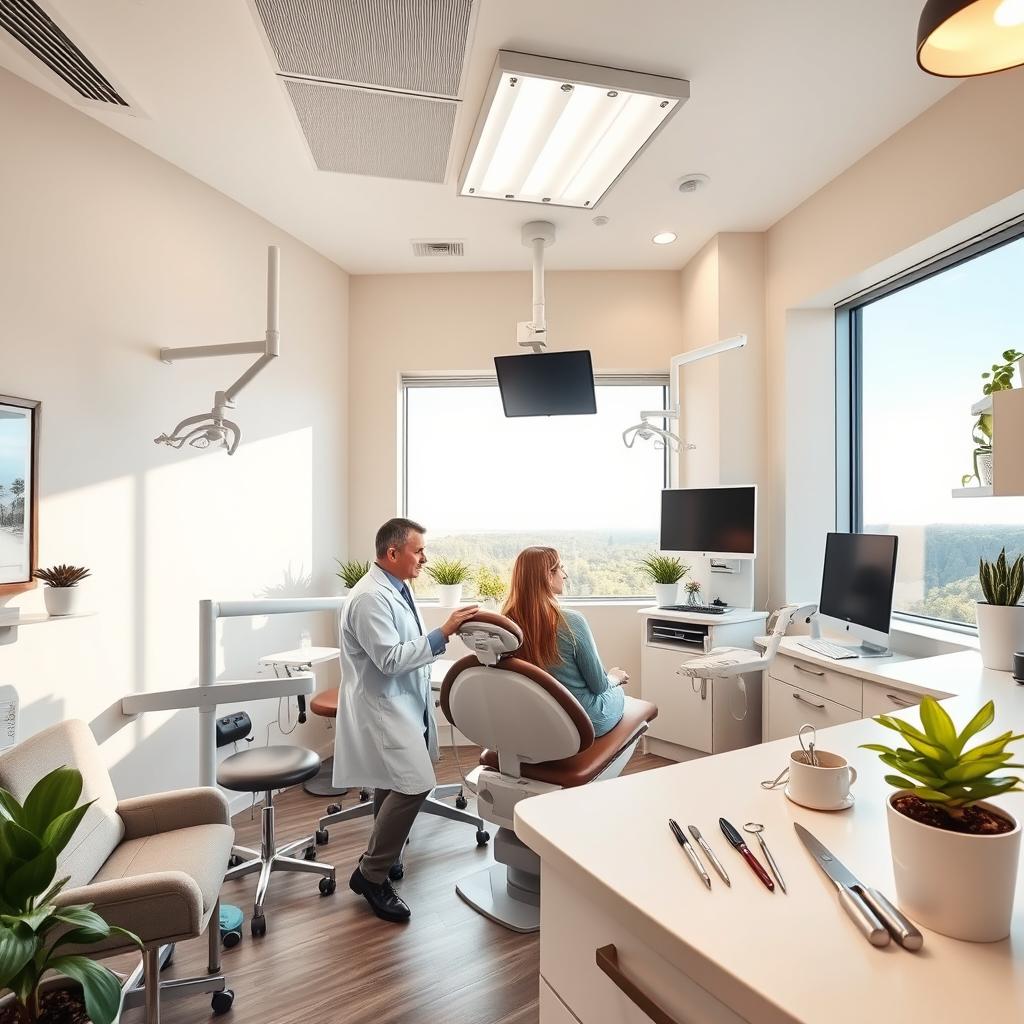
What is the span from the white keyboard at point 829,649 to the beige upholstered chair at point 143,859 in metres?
2.28

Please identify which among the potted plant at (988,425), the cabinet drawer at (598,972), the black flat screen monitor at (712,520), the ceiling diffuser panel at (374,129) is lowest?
the cabinet drawer at (598,972)

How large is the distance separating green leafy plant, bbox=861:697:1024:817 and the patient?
1534 millimetres

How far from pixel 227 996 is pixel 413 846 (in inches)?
41.0

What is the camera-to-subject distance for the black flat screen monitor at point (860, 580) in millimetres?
2598

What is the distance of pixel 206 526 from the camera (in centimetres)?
312

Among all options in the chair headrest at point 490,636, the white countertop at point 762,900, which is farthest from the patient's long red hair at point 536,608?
the white countertop at point 762,900

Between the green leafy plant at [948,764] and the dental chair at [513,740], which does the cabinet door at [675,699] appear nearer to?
the dental chair at [513,740]

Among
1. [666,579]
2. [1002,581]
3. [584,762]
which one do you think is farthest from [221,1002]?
[666,579]

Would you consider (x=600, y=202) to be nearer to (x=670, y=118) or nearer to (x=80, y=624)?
(x=670, y=118)

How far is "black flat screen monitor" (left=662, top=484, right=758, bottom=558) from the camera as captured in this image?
3.50 metres

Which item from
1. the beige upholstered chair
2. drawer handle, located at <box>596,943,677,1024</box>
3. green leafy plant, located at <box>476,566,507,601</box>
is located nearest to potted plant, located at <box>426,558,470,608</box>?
green leafy plant, located at <box>476,566,507,601</box>

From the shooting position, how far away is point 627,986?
2.63ft

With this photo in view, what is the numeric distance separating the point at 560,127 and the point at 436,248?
1.49 m

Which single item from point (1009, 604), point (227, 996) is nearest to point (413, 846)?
point (227, 996)
